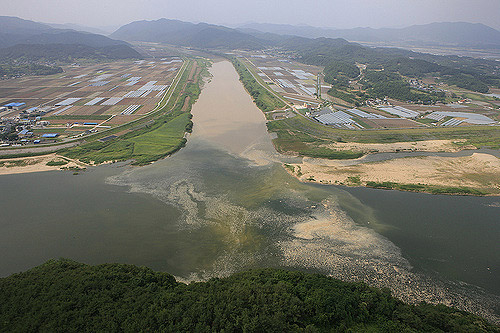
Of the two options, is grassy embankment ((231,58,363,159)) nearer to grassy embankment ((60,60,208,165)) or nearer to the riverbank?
the riverbank

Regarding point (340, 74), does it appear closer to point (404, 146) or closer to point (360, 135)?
point (360, 135)

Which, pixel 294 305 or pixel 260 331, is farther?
pixel 294 305

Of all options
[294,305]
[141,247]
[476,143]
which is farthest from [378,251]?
[476,143]

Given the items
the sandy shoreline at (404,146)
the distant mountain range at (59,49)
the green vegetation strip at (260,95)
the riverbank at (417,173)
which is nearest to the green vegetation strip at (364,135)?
the sandy shoreline at (404,146)

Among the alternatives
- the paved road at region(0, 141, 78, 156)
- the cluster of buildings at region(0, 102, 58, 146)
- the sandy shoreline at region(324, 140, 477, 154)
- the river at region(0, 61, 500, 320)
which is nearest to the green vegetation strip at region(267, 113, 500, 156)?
the sandy shoreline at region(324, 140, 477, 154)

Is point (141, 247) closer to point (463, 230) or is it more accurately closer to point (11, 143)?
point (463, 230)

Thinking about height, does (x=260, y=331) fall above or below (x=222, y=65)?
below

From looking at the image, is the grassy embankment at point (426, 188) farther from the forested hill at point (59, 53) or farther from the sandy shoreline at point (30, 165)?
the forested hill at point (59, 53)
